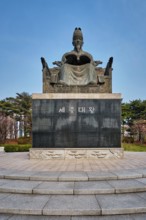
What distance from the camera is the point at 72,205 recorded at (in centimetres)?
314

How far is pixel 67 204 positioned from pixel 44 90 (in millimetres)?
5544

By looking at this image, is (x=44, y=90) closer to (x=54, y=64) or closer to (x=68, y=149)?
(x=54, y=64)

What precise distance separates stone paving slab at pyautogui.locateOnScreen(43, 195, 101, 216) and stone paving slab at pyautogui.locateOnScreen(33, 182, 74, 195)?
5.1 inches

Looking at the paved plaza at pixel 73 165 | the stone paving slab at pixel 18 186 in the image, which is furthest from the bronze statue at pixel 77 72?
the stone paving slab at pixel 18 186

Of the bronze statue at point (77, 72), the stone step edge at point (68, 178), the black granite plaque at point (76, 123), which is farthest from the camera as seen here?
the bronze statue at point (77, 72)

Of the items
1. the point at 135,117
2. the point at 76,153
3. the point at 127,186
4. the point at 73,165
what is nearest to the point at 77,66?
the point at 76,153

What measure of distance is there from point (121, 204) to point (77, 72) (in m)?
6.23

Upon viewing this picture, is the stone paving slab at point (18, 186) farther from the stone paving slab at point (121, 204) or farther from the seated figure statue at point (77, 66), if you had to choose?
the seated figure statue at point (77, 66)

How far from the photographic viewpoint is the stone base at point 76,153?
7.37m

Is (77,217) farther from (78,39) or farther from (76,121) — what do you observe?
(78,39)

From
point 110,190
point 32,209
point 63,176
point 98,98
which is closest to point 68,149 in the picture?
point 98,98

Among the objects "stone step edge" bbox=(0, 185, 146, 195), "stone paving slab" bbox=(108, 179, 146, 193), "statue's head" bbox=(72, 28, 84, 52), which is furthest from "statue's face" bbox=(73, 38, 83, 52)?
"stone step edge" bbox=(0, 185, 146, 195)

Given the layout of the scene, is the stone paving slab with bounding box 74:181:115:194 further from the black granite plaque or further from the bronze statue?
the bronze statue

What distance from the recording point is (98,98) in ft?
25.4
